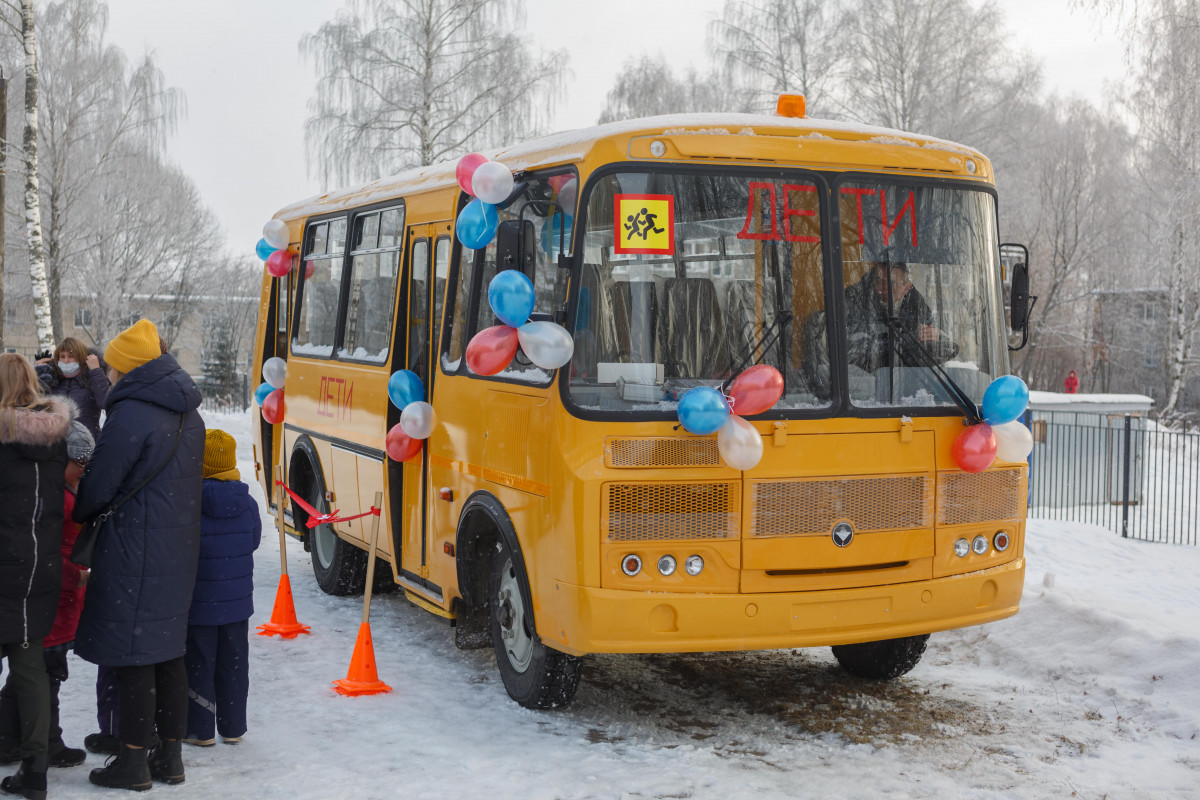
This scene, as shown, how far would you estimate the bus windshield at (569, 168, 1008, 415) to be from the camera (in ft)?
18.3

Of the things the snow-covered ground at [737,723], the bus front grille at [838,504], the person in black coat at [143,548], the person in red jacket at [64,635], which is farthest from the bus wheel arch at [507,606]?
the person in red jacket at [64,635]

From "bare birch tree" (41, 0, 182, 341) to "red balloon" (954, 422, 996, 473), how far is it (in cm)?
2781

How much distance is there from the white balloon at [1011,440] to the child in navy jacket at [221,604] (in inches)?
137

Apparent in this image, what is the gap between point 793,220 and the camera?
572 cm

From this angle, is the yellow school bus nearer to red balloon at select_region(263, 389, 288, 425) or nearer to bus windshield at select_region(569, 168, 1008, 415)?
bus windshield at select_region(569, 168, 1008, 415)

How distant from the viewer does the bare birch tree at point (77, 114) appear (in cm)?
2939

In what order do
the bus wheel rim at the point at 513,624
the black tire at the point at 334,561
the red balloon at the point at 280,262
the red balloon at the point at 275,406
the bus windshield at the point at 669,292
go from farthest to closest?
1. the red balloon at the point at 275,406
2. the red balloon at the point at 280,262
3. the black tire at the point at 334,561
4. the bus wheel rim at the point at 513,624
5. the bus windshield at the point at 669,292

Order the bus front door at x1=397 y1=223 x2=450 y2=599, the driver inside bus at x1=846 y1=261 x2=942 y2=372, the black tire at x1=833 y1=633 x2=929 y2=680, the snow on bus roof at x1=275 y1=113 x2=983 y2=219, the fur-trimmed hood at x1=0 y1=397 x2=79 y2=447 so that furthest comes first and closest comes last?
1. the bus front door at x1=397 y1=223 x2=450 y2=599
2. the black tire at x1=833 y1=633 x2=929 y2=680
3. the driver inside bus at x1=846 y1=261 x2=942 y2=372
4. the snow on bus roof at x1=275 y1=113 x2=983 y2=219
5. the fur-trimmed hood at x1=0 y1=397 x2=79 y2=447

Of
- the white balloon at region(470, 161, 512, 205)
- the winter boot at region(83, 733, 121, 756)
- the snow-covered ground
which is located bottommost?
the snow-covered ground

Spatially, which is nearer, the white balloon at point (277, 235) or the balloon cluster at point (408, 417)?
the balloon cluster at point (408, 417)

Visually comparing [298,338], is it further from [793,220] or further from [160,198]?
[160,198]

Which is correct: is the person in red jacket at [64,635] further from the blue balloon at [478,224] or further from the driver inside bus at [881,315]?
the driver inside bus at [881,315]

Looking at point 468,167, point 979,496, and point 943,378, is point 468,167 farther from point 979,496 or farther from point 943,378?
point 979,496

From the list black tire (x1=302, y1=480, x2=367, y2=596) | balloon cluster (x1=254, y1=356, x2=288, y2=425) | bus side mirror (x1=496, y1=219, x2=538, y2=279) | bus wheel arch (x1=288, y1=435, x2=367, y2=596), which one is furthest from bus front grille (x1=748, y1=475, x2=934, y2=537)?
balloon cluster (x1=254, y1=356, x2=288, y2=425)
